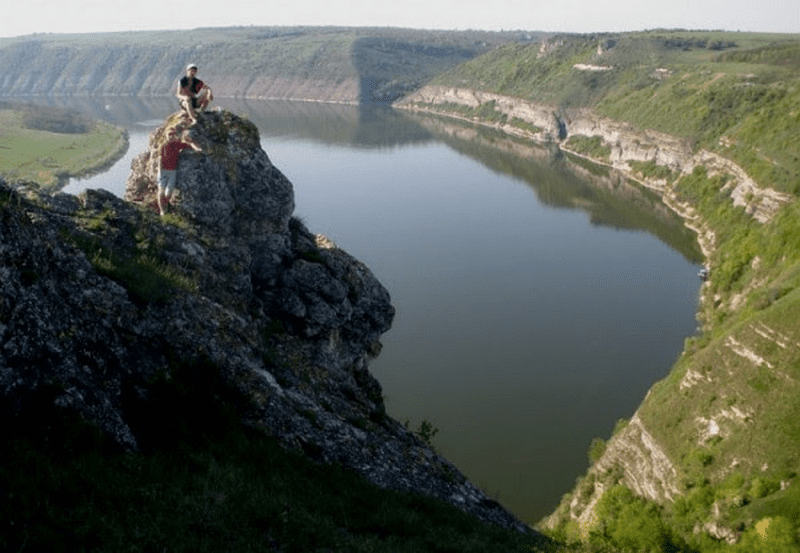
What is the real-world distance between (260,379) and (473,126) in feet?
592

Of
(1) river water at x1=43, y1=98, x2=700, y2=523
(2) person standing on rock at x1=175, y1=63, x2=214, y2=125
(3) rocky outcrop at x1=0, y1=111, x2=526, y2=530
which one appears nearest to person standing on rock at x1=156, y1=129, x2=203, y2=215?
(3) rocky outcrop at x1=0, y1=111, x2=526, y2=530

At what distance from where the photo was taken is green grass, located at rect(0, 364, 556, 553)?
28.5 feet

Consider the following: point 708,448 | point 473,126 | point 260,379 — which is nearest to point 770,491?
point 708,448

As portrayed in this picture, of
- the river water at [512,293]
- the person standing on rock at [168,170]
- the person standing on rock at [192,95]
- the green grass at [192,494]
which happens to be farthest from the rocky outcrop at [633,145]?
the green grass at [192,494]

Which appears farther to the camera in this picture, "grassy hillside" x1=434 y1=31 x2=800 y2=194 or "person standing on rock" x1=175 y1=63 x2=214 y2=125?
"grassy hillside" x1=434 y1=31 x2=800 y2=194

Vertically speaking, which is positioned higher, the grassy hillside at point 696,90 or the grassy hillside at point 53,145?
the grassy hillside at point 696,90

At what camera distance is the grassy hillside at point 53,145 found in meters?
102

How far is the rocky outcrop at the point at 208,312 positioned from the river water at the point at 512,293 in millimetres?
7870

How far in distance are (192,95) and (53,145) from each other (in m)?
123

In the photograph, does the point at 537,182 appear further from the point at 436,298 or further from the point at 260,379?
the point at 260,379

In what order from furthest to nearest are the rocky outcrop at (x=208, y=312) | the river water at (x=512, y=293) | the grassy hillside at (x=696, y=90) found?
the grassy hillside at (x=696, y=90) → the river water at (x=512, y=293) → the rocky outcrop at (x=208, y=312)

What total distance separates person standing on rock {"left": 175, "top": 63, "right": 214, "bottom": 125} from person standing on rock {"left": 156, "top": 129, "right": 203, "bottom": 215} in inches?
45.1

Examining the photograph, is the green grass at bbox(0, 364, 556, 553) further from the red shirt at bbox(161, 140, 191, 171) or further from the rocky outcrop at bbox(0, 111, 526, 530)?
the red shirt at bbox(161, 140, 191, 171)

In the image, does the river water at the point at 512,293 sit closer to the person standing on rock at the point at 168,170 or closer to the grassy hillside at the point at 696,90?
the person standing on rock at the point at 168,170
